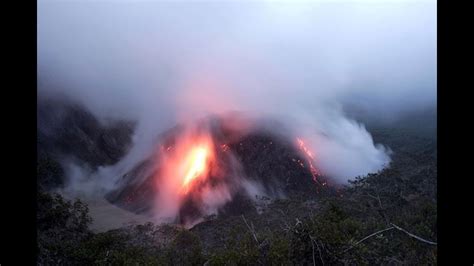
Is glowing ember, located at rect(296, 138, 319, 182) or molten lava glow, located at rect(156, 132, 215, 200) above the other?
molten lava glow, located at rect(156, 132, 215, 200)

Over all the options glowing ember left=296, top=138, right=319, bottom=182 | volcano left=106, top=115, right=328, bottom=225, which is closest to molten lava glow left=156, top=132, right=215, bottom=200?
volcano left=106, top=115, right=328, bottom=225

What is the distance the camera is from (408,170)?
3108 centimetres

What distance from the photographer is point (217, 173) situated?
28.1 metres

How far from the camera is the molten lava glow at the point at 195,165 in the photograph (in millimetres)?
27875

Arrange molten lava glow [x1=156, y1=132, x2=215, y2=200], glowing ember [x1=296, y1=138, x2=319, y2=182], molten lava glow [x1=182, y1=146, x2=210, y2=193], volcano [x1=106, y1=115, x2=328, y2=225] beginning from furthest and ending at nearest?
glowing ember [x1=296, y1=138, x2=319, y2=182] < molten lava glow [x1=182, y1=146, x2=210, y2=193] < molten lava glow [x1=156, y1=132, x2=215, y2=200] < volcano [x1=106, y1=115, x2=328, y2=225]

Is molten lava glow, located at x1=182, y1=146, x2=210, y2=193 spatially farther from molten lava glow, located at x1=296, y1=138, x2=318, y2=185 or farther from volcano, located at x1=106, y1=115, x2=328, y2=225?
molten lava glow, located at x1=296, y1=138, x2=318, y2=185

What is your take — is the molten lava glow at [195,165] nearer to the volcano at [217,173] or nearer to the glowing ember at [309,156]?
the volcano at [217,173]

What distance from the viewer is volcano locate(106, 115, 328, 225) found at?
25.2 m

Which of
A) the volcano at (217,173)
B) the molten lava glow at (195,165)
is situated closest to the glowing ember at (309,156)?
the volcano at (217,173)

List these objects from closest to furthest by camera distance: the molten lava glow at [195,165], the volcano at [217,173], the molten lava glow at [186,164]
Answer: the volcano at [217,173]
the molten lava glow at [186,164]
the molten lava glow at [195,165]

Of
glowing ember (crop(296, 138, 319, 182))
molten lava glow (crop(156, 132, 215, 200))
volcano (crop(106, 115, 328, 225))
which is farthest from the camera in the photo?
glowing ember (crop(296, 138, 319, 182))

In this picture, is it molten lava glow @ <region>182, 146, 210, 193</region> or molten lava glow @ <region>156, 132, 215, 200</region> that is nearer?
molten lava glow @ <region>156, 132, 215, 200</region>
